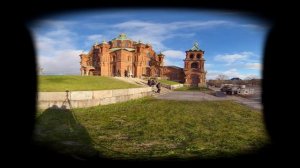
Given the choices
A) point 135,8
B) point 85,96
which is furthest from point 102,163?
point 85,96

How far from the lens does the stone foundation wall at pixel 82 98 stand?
30.0 feet

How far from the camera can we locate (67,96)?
418 inches

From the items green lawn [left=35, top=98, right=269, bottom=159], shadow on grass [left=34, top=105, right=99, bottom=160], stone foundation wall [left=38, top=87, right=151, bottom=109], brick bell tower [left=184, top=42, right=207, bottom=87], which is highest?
brick bell tower [left=184, top=42, right=207, bottom=87]

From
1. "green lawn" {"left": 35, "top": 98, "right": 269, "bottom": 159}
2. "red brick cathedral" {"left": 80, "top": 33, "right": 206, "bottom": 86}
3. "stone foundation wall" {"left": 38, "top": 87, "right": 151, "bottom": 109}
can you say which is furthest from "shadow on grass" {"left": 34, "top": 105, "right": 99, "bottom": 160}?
"stone foundation wall" {"left": 38, "top": 87, "right": 151, "bottom": 109}

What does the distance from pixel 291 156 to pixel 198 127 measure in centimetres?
516

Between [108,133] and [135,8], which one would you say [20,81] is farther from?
[108,133]

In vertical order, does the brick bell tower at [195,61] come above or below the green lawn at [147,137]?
above

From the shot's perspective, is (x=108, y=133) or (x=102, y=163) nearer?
(x=102, y=163)

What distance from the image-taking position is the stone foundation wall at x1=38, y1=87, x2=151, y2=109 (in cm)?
914

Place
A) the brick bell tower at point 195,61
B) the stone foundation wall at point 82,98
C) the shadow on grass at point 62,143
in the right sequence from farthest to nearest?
the stone foundation wall at point 82,98 → the shadow on grass at point 62,143 → the brick bell tower at point 195,61

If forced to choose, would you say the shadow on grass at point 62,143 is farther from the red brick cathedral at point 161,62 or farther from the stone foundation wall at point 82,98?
the stone foundation wall at point 82,98

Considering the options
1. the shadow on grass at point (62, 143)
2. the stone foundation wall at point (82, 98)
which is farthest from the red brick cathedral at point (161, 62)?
the stone foundation wall at point (82, 98)

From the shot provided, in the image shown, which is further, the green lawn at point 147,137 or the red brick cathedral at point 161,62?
the green lawn at point 147,137

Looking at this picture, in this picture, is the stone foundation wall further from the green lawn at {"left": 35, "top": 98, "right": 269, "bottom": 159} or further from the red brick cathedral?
the red brick cathedral
